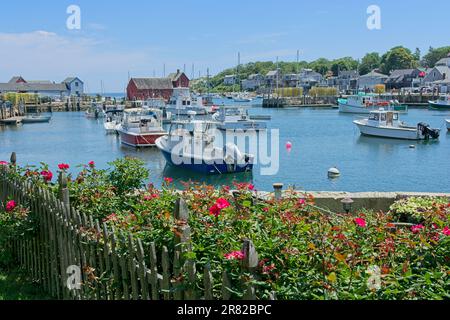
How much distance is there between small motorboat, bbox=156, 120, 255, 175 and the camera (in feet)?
83.9

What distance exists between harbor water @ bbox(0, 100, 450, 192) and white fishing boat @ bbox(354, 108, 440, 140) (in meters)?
0.62

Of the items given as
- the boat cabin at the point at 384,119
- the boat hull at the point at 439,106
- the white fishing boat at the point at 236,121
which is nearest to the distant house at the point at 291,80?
the boat hull at the point at 439,106

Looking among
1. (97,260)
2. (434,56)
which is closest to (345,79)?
(434,56)

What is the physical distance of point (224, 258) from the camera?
3.48m

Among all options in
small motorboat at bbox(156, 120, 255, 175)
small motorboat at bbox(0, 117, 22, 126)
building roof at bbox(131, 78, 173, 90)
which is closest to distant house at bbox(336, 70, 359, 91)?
building roof at bbox(131, 78, 173, 90)

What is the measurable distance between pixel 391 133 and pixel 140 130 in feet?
72.2

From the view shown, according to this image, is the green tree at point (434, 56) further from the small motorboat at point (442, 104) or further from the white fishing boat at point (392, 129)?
the white fishing boat at point (392, 129)

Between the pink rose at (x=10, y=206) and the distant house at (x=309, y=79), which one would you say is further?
the distant house at (x=309, y=79)

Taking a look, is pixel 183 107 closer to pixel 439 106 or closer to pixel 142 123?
pixel 142 123

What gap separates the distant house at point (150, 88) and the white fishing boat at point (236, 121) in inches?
2041

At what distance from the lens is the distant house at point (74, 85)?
139 metres

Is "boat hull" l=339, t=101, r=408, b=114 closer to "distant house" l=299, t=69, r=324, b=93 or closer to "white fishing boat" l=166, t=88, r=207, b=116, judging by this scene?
"white fishing boat" l=166, t=88, r=207, b=116

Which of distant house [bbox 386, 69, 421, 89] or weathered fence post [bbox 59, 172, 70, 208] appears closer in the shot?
weathered fence post [bbox 59, 172, 70, 208]
